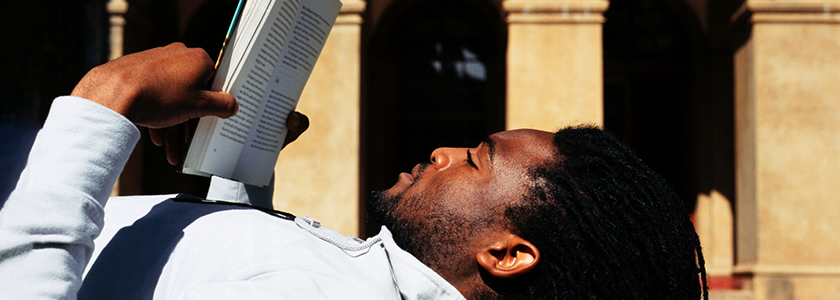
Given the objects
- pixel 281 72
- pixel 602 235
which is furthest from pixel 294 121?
pixel 602 235

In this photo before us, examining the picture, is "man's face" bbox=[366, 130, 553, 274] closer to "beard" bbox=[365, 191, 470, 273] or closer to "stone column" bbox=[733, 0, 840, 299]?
"beard" bbox=[365, 191, 470, 273]

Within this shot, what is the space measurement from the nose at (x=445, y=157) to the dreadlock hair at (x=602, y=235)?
23 centimetres

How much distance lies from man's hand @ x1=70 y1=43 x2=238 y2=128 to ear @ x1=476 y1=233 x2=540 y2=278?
0.65m

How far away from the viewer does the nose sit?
5.69 feet

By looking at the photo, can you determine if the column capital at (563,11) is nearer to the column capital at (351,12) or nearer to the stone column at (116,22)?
the column capital at (351,12)

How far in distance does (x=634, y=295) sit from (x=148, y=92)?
3.48 ft

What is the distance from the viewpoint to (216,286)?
105 cm

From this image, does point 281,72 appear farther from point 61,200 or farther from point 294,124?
point 61,200

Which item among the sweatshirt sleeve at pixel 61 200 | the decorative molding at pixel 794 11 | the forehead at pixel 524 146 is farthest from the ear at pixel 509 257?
the decorative molding at pixel 794 11

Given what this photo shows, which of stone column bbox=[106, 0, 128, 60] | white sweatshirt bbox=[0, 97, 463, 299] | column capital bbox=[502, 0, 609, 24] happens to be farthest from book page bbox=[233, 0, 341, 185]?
stone column bbox=[106, 0, 128, 60]

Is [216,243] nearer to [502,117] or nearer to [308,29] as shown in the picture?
[308,29]

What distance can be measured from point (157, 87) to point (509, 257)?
0.82 meters

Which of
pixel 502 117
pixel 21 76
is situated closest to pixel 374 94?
pixel 502 117

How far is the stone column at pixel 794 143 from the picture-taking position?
5.33 meters
